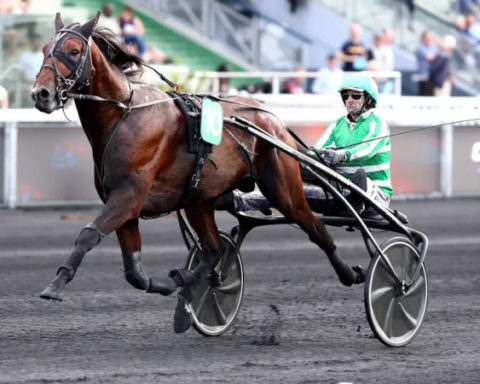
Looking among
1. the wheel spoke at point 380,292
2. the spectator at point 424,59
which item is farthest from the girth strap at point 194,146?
the spectator at point 424,59

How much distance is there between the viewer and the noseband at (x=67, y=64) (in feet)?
21.2

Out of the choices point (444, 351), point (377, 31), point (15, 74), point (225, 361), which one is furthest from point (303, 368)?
point (377, 31)

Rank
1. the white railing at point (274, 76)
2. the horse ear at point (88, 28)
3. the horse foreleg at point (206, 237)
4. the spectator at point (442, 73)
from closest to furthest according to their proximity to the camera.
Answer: the horse ear at point (88, 28)
the horse foreleg at point (206, 237)
the white railing at point (274, 76)
the spectator at point (442, 73)

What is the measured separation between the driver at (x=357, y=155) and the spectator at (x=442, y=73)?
1227cm

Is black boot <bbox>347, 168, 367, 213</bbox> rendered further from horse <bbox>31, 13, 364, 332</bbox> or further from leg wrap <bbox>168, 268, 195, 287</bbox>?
leg wrap <bbox>168, 268, 195, 287</bbox>

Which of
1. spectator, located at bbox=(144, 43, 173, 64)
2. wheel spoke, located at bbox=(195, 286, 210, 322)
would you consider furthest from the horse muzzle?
spectator, located at bbox=(144, 43, 173, 64)

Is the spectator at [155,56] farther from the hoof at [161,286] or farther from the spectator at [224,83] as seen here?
the hoof at [161,286]

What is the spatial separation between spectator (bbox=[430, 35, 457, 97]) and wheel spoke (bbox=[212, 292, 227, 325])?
42.1ft

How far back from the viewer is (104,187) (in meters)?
6.74

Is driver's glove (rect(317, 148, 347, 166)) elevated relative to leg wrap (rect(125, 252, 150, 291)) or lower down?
elevated

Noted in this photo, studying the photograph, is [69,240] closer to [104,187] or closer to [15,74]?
[15,74]

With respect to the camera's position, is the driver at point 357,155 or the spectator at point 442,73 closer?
the driver at point 357,155

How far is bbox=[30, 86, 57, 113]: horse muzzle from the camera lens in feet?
A: 20.9

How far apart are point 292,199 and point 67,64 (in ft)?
5.30
